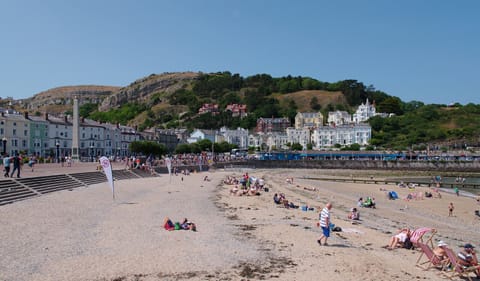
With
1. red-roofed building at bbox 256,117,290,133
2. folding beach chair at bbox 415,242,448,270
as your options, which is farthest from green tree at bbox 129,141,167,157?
red-roofed building at bbox 256,117,290,133

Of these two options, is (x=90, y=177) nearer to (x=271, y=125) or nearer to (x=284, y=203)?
(x=284, y=203)

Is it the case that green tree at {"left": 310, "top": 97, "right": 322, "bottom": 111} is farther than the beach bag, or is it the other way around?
green tree at {"left": 310, "top": 97, "right": 322, "bottom": 111}

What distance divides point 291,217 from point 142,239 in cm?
717

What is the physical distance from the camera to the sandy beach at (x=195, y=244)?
28.8ft

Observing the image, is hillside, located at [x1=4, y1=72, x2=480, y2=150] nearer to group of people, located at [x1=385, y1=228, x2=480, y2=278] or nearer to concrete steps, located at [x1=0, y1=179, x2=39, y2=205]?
concrete steps, located at [x1=0, y1=179, x2=39, y2=205]

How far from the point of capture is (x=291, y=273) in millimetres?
8844

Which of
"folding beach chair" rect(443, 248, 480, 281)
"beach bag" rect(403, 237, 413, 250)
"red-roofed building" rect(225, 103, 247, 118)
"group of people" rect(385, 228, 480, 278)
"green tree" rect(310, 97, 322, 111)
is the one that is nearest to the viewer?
"folding beach chair" rect(443, 248, 480, 281)

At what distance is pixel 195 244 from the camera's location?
1134 cm

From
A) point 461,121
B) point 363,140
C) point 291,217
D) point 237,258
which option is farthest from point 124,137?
point 461,121

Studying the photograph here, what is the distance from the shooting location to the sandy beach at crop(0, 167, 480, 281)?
8781mm

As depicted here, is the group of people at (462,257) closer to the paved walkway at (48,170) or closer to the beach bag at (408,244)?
the beach bag at (408,244)

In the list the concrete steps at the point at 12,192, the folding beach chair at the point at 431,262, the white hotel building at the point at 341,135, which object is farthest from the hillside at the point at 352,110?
the folding beach chair at the point at 431,262

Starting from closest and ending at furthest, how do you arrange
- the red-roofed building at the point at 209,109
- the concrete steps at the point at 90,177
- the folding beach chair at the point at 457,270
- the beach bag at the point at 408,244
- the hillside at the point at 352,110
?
the folding beach chair at the point at 457,270, the beach bag at the point at 408,244, the concrete steps at the point at 90,177, the hillside at the point at 352,110, the red-roofed building at the point at 209,109

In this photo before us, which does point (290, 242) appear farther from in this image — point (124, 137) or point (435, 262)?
point (124, 137)
